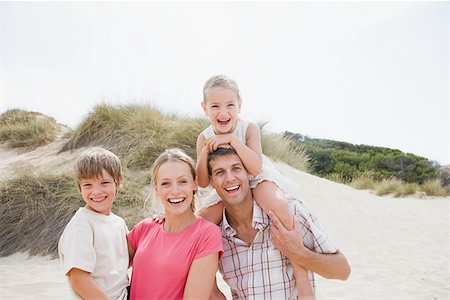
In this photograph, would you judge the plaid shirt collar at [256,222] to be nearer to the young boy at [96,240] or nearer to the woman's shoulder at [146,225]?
the woman's shoulder at [146,225]

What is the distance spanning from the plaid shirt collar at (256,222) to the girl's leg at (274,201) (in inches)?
1.3

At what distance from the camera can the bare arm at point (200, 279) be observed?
8.34 ft

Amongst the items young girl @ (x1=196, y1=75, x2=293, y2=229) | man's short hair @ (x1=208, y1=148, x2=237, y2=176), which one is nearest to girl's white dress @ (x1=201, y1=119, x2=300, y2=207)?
young girl @ (x1=196, y1=75, x2=293, y2=229)

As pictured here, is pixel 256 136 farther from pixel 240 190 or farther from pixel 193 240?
pixel 193 240

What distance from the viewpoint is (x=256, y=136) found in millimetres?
3779

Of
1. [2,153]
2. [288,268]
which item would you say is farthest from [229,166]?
[2,153]

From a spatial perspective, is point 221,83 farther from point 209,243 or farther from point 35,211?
point 35,211

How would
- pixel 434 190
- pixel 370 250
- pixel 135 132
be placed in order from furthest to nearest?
1. pixel 434 190
2. pixel 135 132
3. pixel 370 250

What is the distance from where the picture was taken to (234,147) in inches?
123

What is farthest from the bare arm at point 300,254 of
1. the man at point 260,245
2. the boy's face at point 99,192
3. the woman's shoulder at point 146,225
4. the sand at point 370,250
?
the sand at point 370,250

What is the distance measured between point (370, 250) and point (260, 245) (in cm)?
580

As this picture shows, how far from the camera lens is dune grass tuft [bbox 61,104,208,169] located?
350 inches

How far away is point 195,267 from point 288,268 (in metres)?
0.67

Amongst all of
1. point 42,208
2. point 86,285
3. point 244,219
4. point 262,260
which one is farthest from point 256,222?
point 42,208
